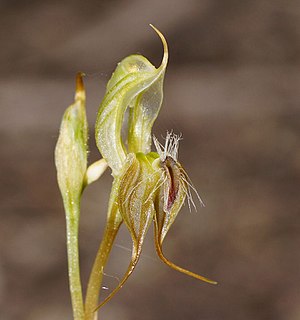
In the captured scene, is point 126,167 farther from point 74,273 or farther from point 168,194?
point 74,273

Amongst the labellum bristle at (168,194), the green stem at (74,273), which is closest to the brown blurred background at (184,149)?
the green stem at (74,273)

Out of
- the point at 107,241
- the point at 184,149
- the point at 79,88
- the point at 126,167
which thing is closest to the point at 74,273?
the point at 107,241

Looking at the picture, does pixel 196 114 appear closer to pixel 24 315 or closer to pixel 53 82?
pixel 53 82

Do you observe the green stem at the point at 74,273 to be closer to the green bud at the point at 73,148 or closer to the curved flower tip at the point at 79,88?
the green bud at the point at 73,148

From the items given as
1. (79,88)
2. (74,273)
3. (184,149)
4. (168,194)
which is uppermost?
(79,88)

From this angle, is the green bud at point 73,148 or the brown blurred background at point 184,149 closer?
the green bud at point 73,148

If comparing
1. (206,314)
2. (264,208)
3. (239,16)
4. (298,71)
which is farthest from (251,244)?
(239,16)

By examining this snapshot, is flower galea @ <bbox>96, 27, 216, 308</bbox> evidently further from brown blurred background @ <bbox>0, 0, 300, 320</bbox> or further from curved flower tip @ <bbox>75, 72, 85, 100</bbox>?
brown blurred background @ <bbox>0, 0, 300, 320</bbox>
